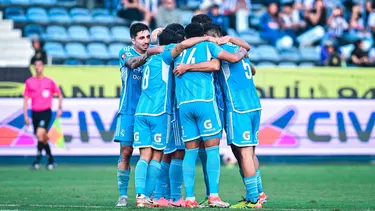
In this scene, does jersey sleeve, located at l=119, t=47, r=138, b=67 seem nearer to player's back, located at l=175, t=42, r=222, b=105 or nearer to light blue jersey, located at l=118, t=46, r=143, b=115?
light blue jersey, located at l=118, t=46, r=143, b=115

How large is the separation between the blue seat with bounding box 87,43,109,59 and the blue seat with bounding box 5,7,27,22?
208 cm

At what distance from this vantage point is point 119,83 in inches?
836

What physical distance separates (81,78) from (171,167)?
1004 centimetres

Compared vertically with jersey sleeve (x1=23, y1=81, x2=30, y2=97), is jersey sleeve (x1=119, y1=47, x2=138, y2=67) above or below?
above

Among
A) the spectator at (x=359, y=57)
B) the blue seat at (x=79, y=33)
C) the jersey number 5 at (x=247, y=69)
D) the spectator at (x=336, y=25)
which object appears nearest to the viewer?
the jersey number 5 at (x=247, y=69)

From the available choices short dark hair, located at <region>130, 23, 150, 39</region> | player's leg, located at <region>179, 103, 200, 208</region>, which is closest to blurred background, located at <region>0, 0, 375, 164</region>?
short dark hair, located at <region>130, 23, 150, 39</region>

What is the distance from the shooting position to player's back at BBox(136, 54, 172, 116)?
1088cm

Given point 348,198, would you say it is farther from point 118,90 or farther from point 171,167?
point 118,90

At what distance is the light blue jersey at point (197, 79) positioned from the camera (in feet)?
35.0

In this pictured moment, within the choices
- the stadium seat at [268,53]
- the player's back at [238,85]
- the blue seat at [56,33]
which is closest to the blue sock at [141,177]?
the player's back at [238,85]

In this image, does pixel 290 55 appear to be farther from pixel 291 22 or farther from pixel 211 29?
pixel 211 29

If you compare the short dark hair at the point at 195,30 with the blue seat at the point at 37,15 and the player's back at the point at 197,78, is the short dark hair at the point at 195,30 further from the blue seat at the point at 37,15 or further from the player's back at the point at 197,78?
the blue seat at the point at 37,15

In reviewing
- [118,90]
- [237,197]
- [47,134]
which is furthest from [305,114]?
[237,197]

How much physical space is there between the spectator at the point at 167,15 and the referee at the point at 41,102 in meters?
4.66
